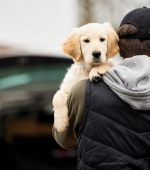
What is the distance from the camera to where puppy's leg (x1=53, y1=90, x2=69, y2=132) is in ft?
13.7

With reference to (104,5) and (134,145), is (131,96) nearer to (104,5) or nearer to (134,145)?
(134,145)

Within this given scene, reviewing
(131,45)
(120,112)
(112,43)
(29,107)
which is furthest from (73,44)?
(29,107)

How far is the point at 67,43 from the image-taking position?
423 centimetres

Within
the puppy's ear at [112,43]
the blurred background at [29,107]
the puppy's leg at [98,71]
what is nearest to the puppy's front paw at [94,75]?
the puppy's leg at [98,71]

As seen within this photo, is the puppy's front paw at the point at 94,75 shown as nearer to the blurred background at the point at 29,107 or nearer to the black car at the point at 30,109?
the blurred background at the point at 29,107

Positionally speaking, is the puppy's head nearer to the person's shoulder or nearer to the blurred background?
the person's shoulder

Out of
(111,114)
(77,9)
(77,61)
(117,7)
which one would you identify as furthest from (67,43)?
(77,9)

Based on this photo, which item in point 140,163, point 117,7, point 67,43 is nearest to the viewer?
point 140,163

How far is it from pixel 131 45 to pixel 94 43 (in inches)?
8.8

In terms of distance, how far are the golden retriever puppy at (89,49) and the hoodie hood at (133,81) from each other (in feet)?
0.42

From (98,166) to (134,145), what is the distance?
0.62 feet

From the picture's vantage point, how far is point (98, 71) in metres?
4.10

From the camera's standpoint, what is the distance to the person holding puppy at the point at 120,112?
3938 mm

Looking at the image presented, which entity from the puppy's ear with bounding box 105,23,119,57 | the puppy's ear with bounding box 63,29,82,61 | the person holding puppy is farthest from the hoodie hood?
the puppy's ear with bounding box 63,29,82,61
